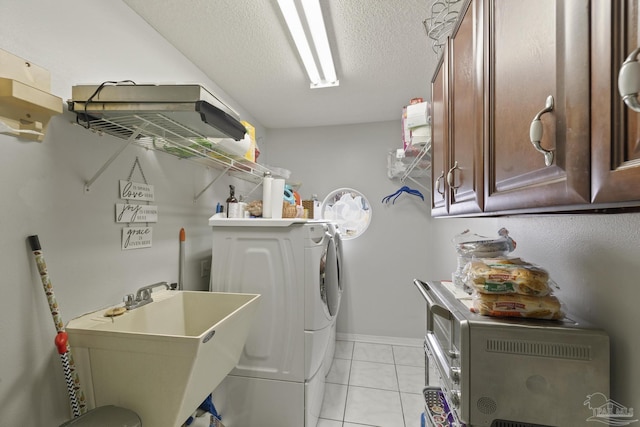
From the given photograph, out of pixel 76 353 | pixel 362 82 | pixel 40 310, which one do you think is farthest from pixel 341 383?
pixel 362 82

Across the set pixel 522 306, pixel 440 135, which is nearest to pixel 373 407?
pixel 522 306

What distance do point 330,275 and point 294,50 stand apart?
1.61 metres

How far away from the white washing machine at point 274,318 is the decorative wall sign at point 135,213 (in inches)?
14.2

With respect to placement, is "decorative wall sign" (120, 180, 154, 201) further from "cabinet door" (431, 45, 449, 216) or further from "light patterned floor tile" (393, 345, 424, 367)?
"light patterned floor tile" (393, 345, 424, 367)

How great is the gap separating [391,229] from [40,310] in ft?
9.18

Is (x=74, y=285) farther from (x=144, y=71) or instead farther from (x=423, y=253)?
(x=423, y=253)

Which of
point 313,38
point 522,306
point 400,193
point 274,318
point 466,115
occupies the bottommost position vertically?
point 274,318

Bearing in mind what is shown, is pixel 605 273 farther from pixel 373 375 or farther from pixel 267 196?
pixel 373 375

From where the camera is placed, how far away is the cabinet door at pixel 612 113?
370mm

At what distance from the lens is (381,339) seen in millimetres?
3039

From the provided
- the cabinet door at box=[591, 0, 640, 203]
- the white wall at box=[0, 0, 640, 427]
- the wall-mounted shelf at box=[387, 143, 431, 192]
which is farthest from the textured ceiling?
the cabinet door at box=[591, 0, 640, 203]

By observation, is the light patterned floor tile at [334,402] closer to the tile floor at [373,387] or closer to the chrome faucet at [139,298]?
the tile floor at [373,387]

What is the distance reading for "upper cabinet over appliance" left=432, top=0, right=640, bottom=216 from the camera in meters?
0.39

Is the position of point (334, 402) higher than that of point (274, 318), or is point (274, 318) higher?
point (274, 318)
